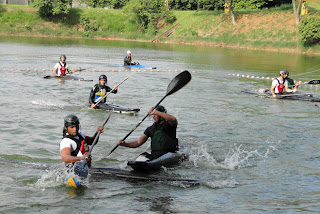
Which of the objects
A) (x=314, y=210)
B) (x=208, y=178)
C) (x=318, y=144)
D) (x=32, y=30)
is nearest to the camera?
(x=314, y=210)

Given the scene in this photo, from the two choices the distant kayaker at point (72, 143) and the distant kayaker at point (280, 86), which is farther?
the distant kayaker at point (280, 86)

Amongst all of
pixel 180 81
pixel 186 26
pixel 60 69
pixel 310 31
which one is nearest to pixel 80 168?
pixel 180 81

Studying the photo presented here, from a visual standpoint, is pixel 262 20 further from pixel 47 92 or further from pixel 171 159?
pixel 171 159

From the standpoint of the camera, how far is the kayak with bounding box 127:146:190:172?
29.4ft

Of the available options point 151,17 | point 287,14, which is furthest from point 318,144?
point 151,17

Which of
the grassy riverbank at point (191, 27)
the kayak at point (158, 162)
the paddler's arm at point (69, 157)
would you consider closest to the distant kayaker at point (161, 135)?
the kayak at point (158, 162)

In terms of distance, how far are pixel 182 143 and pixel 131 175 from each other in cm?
351

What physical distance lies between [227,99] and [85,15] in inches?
2246

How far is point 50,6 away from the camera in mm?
71250

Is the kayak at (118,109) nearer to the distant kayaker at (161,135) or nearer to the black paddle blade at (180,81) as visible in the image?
the black paddle blade at (180,81)

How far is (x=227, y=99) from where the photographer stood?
A: 19516 millimetres

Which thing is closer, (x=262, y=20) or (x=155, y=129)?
(x=155, y=129)

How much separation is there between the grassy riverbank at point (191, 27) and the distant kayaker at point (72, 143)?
43.1 m

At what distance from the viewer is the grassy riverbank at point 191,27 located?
5475cm
